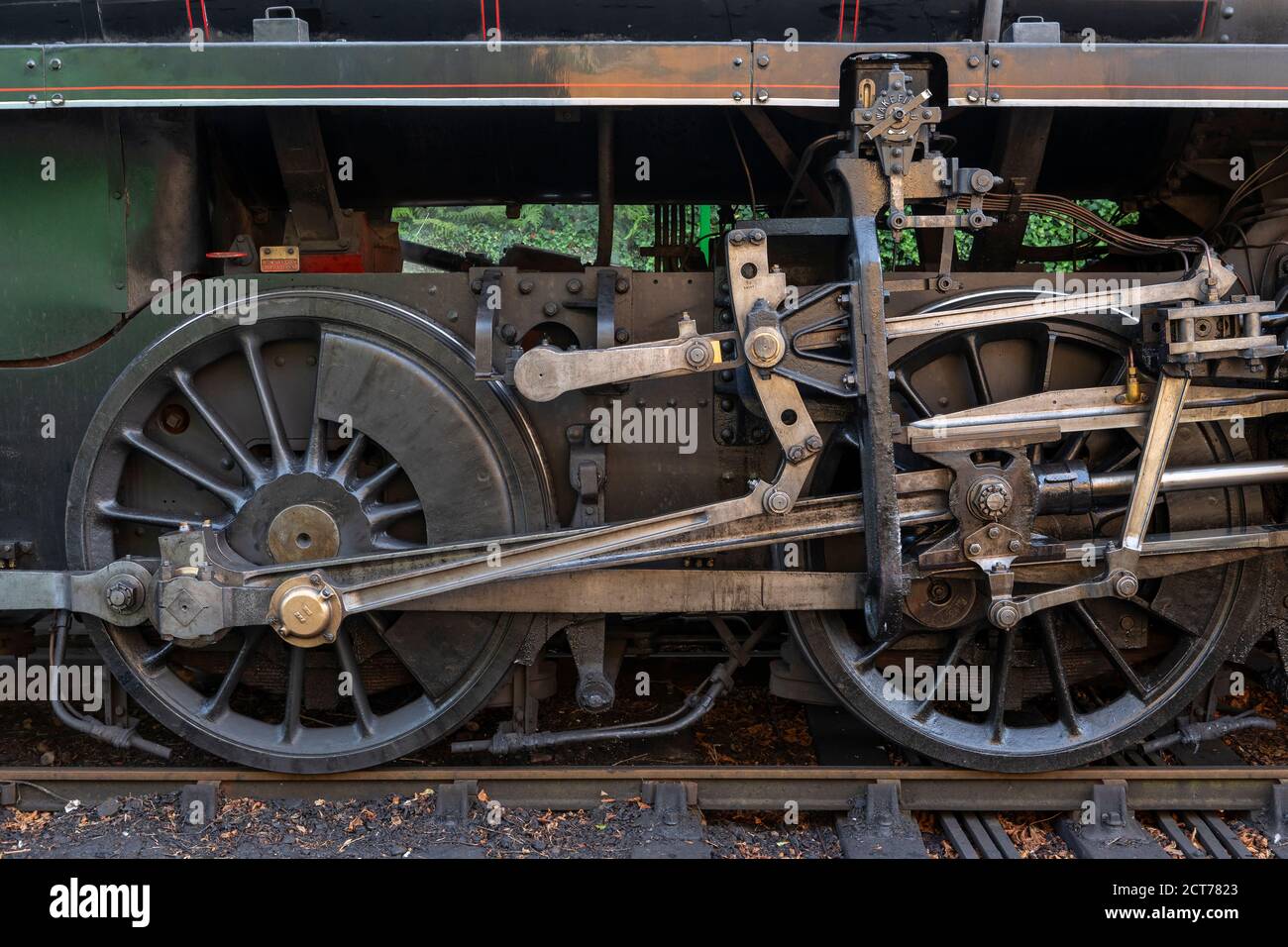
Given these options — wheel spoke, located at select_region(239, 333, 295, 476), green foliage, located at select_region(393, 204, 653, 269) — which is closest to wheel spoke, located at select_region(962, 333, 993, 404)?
wheel spoke, located at select_region(239, 333, 295, 476)

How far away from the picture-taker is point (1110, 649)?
11.5 ft

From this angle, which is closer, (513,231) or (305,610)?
(305,610)

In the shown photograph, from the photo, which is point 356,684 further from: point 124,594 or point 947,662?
point 947,662

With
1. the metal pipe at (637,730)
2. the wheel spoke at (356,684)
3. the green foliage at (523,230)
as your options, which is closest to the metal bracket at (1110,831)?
the metal pipe at (637,730)

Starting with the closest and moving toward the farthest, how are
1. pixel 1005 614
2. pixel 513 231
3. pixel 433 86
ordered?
pixel 433 86 → pixel 1005 614 → pixel 513 231

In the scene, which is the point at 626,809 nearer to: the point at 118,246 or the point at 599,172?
the point at 599,172

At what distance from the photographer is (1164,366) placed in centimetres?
316

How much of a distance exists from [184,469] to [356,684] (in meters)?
0.91

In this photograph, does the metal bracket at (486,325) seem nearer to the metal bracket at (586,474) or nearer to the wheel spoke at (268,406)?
the metal bracket at (586,474)

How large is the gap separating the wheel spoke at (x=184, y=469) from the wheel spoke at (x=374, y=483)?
361 millimetres

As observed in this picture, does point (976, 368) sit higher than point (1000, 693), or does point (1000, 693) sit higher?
point (976, 368)

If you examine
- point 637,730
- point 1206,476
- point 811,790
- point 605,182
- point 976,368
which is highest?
point 605,182

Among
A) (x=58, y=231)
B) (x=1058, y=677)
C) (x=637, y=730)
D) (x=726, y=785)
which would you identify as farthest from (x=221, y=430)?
(x=1058, y=677)

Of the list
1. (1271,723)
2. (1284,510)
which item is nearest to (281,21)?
(1284,510)
